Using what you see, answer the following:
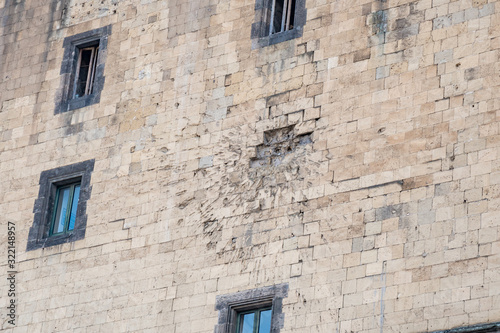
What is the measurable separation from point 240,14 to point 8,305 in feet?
21.9

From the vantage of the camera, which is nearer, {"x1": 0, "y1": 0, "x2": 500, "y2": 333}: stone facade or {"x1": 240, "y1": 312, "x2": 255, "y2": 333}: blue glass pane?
{"x1": 0, "y1": 0, "x2": 500, "y2": 333}: stone facade

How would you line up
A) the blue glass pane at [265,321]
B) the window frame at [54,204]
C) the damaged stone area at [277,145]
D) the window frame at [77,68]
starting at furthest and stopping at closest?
the window frame at [77,68] → the window frame at [54,204] → the damaged stone area at [277,145] → the blue glass pane at [265,321]

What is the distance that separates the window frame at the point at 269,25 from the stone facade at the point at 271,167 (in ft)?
0.38

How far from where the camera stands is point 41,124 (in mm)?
28469

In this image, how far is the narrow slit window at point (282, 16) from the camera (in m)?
26.6

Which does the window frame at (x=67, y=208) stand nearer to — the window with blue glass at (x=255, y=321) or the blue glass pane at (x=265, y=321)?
the window with blue glass at (x=255, y=321)

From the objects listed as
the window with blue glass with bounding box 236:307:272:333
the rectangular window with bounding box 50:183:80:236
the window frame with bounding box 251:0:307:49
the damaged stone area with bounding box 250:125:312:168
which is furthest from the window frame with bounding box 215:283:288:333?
the window frame with bounding box 251:0:307:49

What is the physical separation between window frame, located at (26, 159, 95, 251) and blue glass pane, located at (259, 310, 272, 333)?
4253 millimetres

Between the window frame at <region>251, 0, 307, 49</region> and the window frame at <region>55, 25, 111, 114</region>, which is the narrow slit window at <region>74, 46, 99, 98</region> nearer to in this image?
the window frame at <region>55, 25, 111, 114</region>

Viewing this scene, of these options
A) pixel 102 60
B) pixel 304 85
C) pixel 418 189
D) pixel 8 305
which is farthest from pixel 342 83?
pixel 8 305

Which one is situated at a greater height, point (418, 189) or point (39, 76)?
point (39, 76)

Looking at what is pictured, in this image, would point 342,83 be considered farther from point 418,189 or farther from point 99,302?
point 99,302

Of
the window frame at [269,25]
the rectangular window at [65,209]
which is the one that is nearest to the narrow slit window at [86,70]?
the rectangular window at [65,209]

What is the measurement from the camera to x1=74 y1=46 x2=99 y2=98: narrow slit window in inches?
1126
